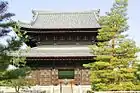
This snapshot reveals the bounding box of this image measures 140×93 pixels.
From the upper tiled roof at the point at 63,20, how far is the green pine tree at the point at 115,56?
873 cm

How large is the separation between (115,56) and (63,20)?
12902 mm

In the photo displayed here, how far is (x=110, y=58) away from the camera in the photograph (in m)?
24.4

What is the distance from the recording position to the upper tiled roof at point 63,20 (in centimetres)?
3425

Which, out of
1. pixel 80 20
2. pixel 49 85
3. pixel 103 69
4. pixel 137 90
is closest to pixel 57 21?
pixel 80 20

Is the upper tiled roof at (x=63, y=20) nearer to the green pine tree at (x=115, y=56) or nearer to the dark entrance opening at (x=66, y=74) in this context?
the dark entrance opening at (x=66, y=74)

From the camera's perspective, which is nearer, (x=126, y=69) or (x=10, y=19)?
(x=10, y=19)

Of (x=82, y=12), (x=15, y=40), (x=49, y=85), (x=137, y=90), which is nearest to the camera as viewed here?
(x=15, y=40)

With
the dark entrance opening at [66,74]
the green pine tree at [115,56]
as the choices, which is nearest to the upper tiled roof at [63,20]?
the dark entrance opening at [66,74]

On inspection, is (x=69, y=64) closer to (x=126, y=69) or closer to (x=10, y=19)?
(x=126, y=69)

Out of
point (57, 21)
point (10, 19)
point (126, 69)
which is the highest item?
point (57, 21)

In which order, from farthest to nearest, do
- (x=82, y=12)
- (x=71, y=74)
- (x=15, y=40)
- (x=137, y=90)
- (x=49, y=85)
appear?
(x=82, y=12) → (x=71, y=74) → (x=49, y=85) → (x=137, y=90) → (x=15, y=40)

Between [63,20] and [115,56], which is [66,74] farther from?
[115,56]

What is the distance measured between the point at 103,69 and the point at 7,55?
9.92 m

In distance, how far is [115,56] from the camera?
24.9 meters
